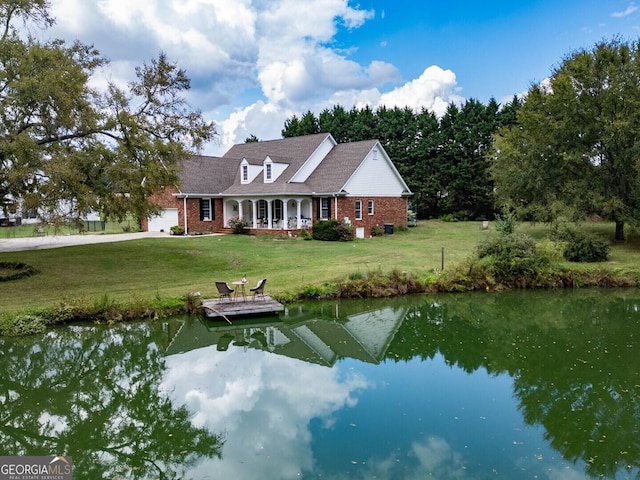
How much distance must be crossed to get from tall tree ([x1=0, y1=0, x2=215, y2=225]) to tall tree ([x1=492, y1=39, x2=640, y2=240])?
17074 millimetres

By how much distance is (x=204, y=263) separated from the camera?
70.4 feet

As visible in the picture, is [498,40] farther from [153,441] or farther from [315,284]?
[153,441]

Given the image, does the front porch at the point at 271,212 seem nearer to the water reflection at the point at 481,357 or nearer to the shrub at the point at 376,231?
the shrub at the point at 376,231

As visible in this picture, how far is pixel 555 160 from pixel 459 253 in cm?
784

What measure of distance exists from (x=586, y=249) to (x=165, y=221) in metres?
24.5

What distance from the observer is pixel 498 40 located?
22.7m

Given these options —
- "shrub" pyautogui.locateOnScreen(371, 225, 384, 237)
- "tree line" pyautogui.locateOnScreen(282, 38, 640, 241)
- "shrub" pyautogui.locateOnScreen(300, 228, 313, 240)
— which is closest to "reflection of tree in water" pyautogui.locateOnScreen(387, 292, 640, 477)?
"tree line" pyautogui.locateOnScreen(282, 38, 640, 241)

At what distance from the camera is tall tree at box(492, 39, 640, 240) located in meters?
24.0

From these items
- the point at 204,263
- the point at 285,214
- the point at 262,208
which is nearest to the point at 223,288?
the point at 204,263

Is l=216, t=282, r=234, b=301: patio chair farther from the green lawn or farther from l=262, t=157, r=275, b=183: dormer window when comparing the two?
l=262, t=157, r=275, b=183: dormer window

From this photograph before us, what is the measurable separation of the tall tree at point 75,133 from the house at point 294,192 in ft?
40.0

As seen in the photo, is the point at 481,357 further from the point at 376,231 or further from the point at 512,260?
the point at 376,231

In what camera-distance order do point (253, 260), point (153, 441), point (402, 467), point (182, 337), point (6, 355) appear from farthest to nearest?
1. point (253, 260)
2. point (182, 337)
3. point (6, 355)
4. point (153, 441)
5. point (402, 467)

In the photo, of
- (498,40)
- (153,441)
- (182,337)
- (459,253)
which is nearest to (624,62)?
(498,40)
